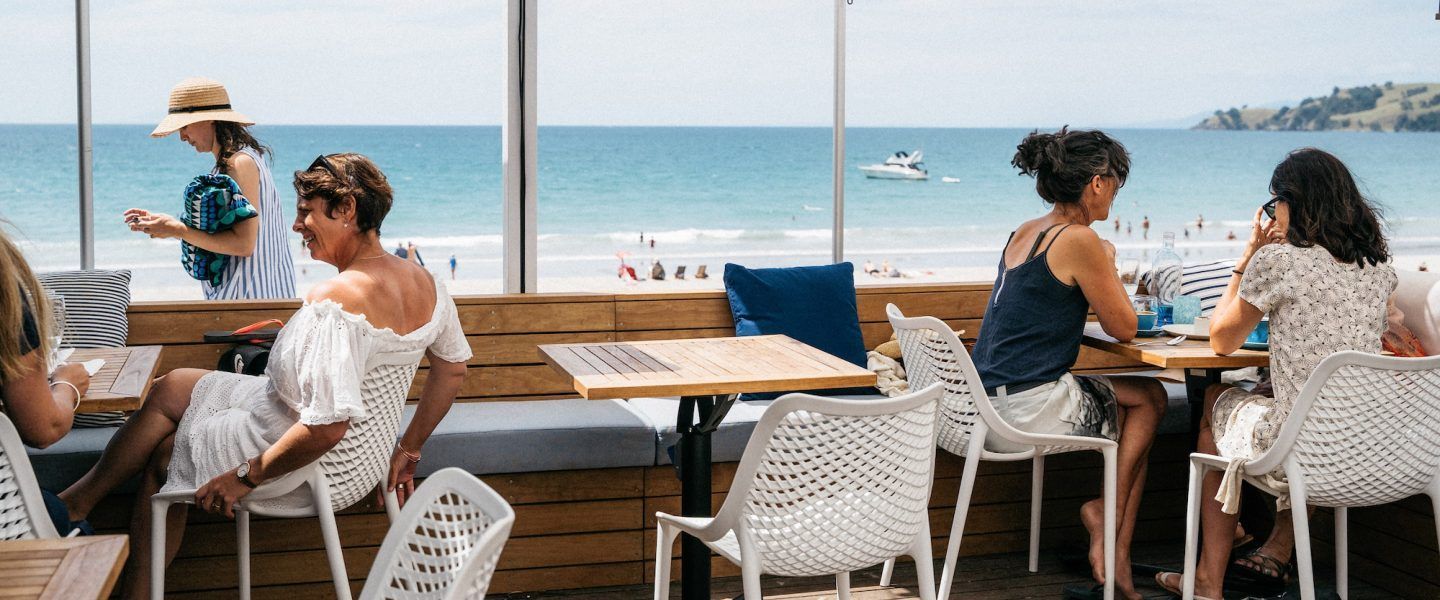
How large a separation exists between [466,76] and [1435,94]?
24633 mm

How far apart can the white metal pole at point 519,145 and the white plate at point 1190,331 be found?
192cm

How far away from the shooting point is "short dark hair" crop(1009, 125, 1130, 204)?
3.30 metres

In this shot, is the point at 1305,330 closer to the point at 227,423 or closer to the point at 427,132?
the point at 227,423

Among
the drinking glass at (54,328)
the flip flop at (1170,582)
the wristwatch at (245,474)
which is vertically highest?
the drinking glass at (54,328)


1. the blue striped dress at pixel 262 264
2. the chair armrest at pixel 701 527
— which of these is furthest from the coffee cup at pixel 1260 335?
the blue striped dress at pixel 262 264

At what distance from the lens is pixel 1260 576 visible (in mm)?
3426

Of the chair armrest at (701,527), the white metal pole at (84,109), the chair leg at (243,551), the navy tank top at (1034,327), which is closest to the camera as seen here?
the chair armrest at (701,527)

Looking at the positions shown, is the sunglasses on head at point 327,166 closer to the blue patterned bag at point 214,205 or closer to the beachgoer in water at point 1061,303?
the blue patterned bag at point 214,205

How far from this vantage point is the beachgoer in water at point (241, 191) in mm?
3760

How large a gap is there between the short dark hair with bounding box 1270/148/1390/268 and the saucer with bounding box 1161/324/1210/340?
0.46 meters

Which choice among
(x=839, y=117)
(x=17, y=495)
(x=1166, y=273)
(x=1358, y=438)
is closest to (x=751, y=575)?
(x=17, y=495)

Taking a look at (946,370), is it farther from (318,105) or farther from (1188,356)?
(318,105)

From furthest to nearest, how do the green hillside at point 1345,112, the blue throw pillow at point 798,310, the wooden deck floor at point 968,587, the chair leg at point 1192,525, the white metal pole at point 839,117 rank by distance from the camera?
the green hillside at point 1345,112
the white metal pole at point 839,117
the blue throw pillow at point 798,310
the wooden deck floor at point 968,587
the chair leg at point 1192,525

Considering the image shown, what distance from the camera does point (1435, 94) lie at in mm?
Answer: 32969
